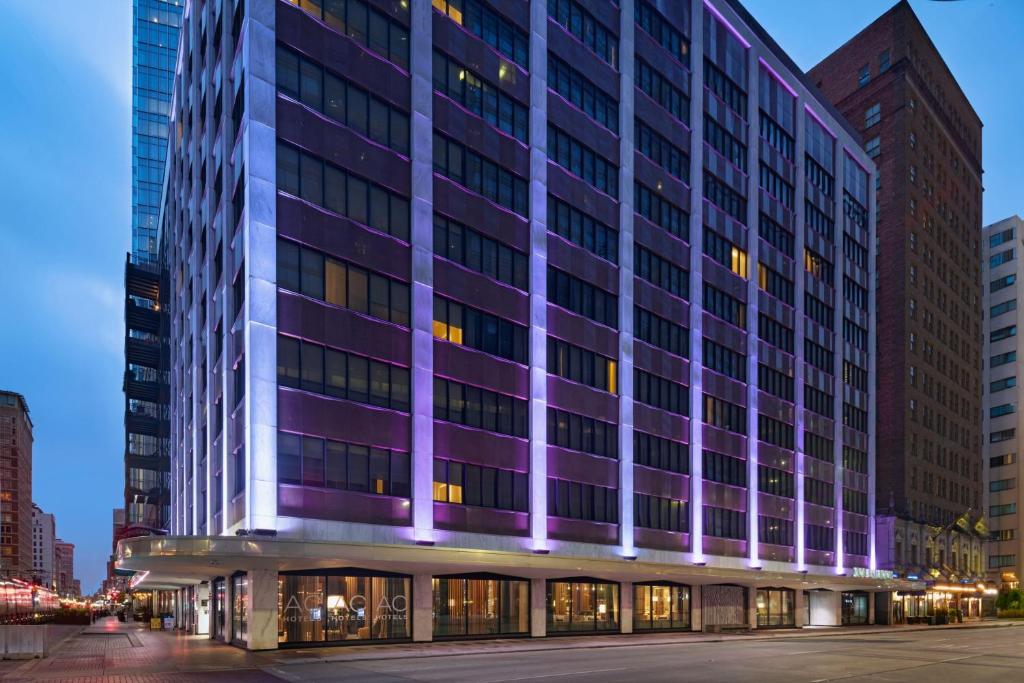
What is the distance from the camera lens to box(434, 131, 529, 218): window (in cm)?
4009

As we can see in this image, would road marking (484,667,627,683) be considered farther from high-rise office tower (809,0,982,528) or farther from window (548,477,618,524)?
high-rise office tower (809,0,982,528)

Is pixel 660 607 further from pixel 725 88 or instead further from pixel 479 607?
pixel 725 88

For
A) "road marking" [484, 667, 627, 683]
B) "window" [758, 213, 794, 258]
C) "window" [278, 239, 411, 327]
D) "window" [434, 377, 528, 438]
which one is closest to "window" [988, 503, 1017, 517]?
"window" [758, 213, 794, 258]

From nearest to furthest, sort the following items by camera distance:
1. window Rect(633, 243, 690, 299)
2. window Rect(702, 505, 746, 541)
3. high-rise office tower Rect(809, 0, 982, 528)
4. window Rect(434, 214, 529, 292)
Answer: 1. window Rect(434, 214, 529, 292)
2. window Rect(633, 243, 690, 299)
3. window Rect(702, 505, 746, 541)
4. high-rise office tower Rect(809, 0, 982, 528)

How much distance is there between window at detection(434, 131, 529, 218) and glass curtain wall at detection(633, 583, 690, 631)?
76.9 feet

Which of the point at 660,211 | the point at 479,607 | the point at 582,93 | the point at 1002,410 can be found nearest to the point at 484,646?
the point at 479,607

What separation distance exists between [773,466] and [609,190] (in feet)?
83.1

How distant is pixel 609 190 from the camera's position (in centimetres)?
4972

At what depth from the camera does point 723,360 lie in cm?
5809

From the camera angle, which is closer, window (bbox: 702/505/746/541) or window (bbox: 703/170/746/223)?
window (bbox: 702/505/746/541)

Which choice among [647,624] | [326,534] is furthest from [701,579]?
[326,534]

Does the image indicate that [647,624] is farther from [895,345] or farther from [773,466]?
[895,345]

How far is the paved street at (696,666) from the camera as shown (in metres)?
25.1

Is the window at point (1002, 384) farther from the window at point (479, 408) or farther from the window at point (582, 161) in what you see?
the window at point (479, 408)
